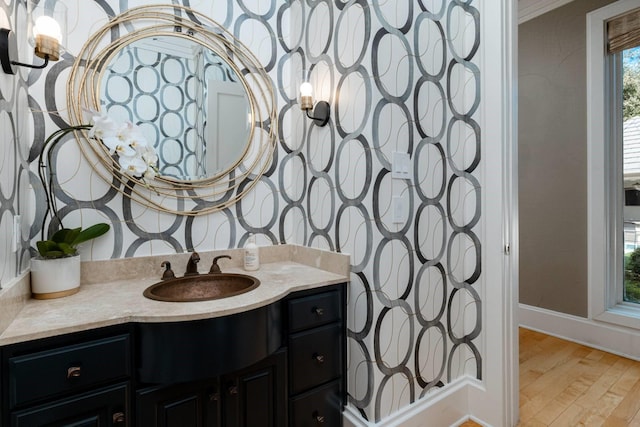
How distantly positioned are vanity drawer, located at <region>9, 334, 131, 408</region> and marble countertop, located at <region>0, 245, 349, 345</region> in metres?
0.06

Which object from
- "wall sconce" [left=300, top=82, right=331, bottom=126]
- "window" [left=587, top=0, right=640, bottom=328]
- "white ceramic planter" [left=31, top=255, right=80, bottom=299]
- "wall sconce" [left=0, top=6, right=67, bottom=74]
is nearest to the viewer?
"wall sconce" [left=0, top=6, right=67, bottom=74]

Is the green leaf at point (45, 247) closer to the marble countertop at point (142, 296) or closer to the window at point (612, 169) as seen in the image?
the marble countertop at point (142, 296)

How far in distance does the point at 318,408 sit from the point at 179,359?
719 mm

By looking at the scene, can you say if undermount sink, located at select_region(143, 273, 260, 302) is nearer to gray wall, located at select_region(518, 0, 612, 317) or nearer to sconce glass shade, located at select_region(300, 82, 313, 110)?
sconce glass shade, located at select_region(300, 82, 313, 110)

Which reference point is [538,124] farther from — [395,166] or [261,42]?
[261,42]

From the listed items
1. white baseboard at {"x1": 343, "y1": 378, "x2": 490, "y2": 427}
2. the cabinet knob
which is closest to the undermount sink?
the cabinet knob

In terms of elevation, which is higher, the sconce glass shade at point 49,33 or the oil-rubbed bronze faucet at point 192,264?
the sconce glass shade at point 49,33

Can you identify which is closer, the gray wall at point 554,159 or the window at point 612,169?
the window at point 612,169

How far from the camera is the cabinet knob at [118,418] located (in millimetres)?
1031

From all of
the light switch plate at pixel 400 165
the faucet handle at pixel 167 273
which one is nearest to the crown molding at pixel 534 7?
the light switch plate at pixel 400 165

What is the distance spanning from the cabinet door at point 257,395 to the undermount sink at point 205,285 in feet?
1.07

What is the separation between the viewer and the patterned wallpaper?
144 cm

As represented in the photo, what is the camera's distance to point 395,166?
1482 millimetres

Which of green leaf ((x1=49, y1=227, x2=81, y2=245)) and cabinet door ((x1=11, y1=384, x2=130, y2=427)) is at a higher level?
green leaf ((x1=49, y1=227, x2=81, y2=245))
